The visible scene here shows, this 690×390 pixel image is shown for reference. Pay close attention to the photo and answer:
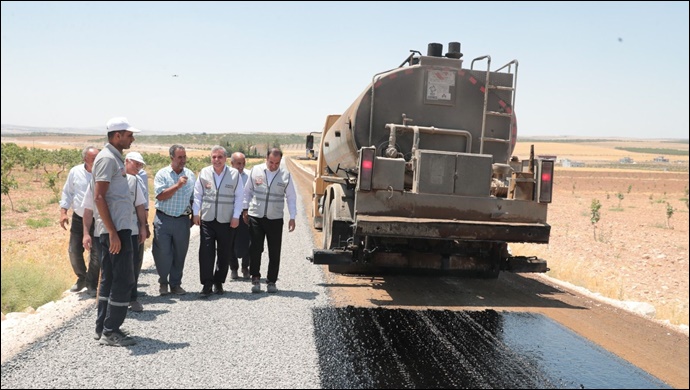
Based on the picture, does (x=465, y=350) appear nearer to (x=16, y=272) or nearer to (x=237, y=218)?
(x=237, y=218)

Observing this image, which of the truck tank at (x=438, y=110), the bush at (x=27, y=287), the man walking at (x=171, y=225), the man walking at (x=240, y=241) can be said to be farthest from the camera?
the man walking at (x=240, y=241)

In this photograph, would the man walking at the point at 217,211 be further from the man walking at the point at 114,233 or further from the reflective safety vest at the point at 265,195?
the man walking at the point at 114,233

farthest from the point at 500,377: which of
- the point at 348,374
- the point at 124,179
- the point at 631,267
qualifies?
the point at 631,267

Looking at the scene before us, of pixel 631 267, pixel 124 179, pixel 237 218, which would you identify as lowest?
pixel 631 267

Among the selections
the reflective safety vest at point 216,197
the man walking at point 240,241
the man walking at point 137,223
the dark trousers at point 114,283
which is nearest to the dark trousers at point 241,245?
the man walking at point 240,241

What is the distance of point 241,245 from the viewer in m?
8.39

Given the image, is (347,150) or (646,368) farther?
(347,150)

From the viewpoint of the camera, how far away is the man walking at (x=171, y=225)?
7.30 m

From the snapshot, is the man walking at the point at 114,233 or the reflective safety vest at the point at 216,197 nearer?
the man walking at the point at 114,233

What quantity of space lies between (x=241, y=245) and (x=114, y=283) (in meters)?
3.14

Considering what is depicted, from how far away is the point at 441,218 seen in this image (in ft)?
24.0

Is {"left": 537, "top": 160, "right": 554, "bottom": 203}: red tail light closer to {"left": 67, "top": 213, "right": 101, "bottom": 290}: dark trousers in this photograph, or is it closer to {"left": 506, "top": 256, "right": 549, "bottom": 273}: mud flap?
{"left": 506, "top": 256, "right": 549, "bottom": 273}: mud flap

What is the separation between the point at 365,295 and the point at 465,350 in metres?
2.53

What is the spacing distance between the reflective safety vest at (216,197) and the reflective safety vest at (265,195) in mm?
295
